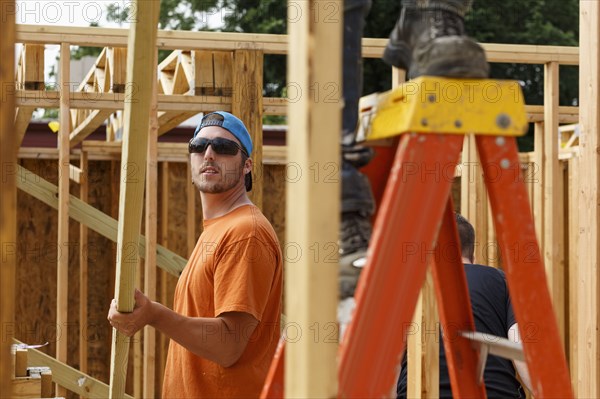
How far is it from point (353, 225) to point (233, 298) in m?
1.27

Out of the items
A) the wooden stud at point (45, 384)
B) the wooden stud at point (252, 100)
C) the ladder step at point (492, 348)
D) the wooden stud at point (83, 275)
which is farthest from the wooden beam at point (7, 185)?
the wooden stud at point (83, 275)

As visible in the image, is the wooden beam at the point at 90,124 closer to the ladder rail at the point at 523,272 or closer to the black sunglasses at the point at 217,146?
the black sunglasses at the point at 217,146

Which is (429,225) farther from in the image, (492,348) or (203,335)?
(203,335)

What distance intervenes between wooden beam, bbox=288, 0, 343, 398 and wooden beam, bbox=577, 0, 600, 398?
2.34 m

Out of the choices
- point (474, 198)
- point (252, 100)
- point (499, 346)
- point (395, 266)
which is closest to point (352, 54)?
point (395, 266)

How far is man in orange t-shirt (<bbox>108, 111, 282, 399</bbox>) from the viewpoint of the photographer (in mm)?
3123

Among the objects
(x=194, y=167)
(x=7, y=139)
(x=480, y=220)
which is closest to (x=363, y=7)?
(x=7, y=139)

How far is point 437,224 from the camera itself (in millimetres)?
1801

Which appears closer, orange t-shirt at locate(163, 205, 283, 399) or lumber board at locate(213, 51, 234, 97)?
orange t-shirt at locate(163, 205, 283, 399)

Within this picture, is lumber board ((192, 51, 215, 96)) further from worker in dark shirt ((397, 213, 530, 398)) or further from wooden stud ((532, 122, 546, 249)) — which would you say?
wooden stud ((532, 122, 546, 249))

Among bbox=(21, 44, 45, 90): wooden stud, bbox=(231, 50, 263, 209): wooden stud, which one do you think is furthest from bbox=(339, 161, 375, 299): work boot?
bbox=(21, 44, 45, 90): wooden stud

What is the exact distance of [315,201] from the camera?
1.63 metres

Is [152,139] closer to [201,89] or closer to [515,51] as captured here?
[201,89]

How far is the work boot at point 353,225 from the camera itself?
1.94m
